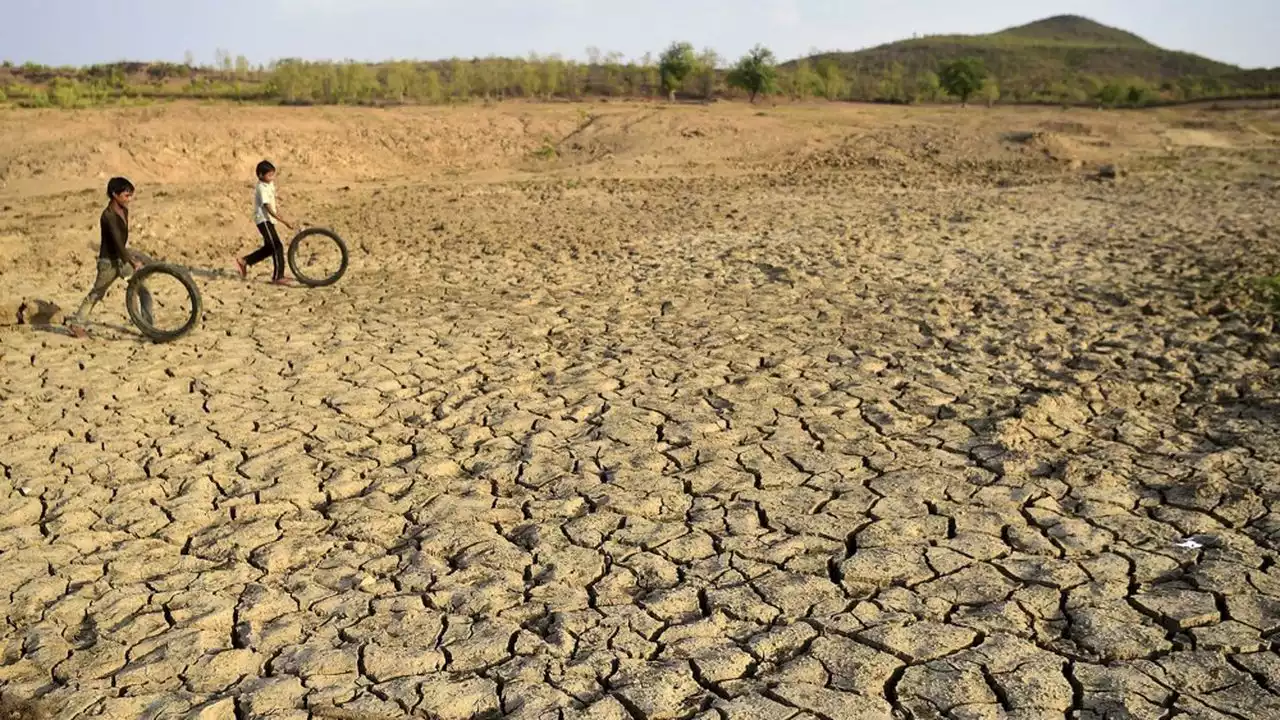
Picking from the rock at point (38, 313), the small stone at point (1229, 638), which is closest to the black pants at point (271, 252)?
the rock at point (38, 313)

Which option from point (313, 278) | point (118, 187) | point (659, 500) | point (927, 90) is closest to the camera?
point (659, 500)

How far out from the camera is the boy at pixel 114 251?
20.2 feet

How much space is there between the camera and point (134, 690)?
2965 millimetres

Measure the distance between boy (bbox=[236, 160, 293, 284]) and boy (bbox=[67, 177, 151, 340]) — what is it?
4.66 ft

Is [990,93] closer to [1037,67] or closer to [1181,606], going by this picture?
[1037,67]

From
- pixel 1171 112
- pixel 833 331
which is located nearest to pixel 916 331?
pixel 833 331

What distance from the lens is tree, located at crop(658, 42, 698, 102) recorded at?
2986cm

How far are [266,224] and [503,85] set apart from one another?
22330mm

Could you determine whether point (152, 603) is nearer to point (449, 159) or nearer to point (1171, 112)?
point (449, 159)

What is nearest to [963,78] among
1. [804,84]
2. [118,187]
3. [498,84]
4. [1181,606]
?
[804,84]

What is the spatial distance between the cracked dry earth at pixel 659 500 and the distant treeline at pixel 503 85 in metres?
18.2

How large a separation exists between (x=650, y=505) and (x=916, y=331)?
320 cm

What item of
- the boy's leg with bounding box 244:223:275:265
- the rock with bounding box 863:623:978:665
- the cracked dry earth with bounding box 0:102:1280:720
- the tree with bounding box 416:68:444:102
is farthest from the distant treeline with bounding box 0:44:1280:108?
the rock with bounding box 863:623:978:665

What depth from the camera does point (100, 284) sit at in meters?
6.48
